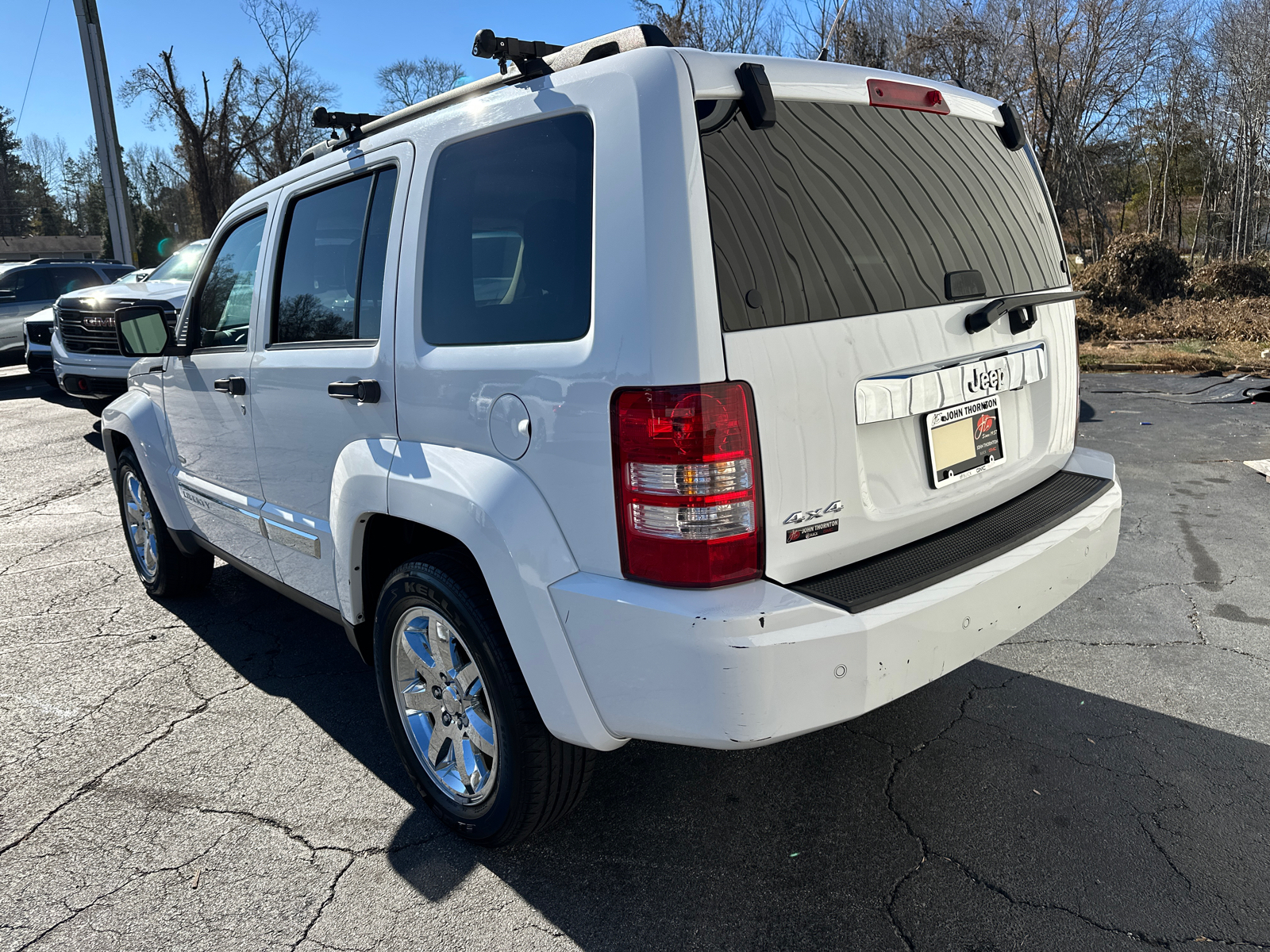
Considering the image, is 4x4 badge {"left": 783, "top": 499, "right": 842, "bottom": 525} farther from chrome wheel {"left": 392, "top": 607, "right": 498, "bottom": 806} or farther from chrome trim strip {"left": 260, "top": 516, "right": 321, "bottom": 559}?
chrome trim strip {"left": 260, "top": 516, "right": 321, "bottom": 559}

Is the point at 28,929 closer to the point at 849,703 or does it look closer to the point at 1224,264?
the point at 849,703

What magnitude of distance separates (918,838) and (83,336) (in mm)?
9964

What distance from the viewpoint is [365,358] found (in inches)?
106

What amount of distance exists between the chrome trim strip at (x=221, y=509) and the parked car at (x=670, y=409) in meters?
0.51

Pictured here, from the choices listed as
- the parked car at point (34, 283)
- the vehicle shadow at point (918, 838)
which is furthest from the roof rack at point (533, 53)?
the parked car at point (34, 283)

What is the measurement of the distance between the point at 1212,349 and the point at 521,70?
12.0 metres

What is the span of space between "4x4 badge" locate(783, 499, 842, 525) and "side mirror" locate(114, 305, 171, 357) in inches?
125

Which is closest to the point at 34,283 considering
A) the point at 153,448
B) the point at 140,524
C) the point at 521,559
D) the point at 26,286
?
the point at 26,286

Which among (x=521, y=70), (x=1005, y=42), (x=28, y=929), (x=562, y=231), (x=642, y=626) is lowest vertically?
(x=28, y=929)

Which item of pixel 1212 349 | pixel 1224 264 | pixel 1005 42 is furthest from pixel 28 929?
pixel 1005 42

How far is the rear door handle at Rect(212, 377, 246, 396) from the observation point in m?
3.34

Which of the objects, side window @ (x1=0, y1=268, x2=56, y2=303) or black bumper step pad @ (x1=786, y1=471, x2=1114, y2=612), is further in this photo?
side window @ (x1=0, y1=268, x2=56, y2=303)

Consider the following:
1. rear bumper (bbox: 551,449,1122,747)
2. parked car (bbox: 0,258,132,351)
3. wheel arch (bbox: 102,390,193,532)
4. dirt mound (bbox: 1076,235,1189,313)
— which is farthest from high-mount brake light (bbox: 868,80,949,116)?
parked car (bbox: 0,258,132,351)

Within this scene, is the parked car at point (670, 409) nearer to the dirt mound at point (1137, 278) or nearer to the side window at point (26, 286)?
the dirt mound at point (1137, 278)
